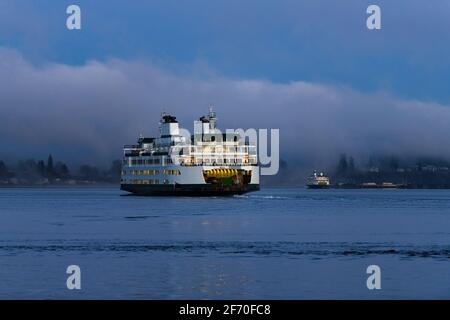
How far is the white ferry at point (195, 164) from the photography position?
155 m

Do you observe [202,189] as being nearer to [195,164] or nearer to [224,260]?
[195,164]

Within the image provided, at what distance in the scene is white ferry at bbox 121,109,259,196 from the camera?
155250 mm

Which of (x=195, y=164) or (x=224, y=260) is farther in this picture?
(x=195, y=164)

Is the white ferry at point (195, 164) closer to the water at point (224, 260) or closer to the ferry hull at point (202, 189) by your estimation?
the ferry hull at point (202, 189)

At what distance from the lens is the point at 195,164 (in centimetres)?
15775

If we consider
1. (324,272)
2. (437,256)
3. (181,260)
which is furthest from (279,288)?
(437,256)

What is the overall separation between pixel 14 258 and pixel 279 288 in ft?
58.1

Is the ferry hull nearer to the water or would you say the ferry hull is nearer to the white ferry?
the white ferry

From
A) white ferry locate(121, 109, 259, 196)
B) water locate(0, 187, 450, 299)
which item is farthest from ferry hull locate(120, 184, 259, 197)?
water locate(0, 187, 450, 299)

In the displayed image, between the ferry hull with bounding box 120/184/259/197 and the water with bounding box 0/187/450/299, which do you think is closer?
the water with bounding box 0/187/450/299

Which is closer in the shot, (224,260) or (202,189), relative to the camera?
(224,260)

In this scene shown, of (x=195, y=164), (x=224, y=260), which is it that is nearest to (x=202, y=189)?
(x=195, y=164)

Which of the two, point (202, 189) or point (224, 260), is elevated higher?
point (202, 189)
